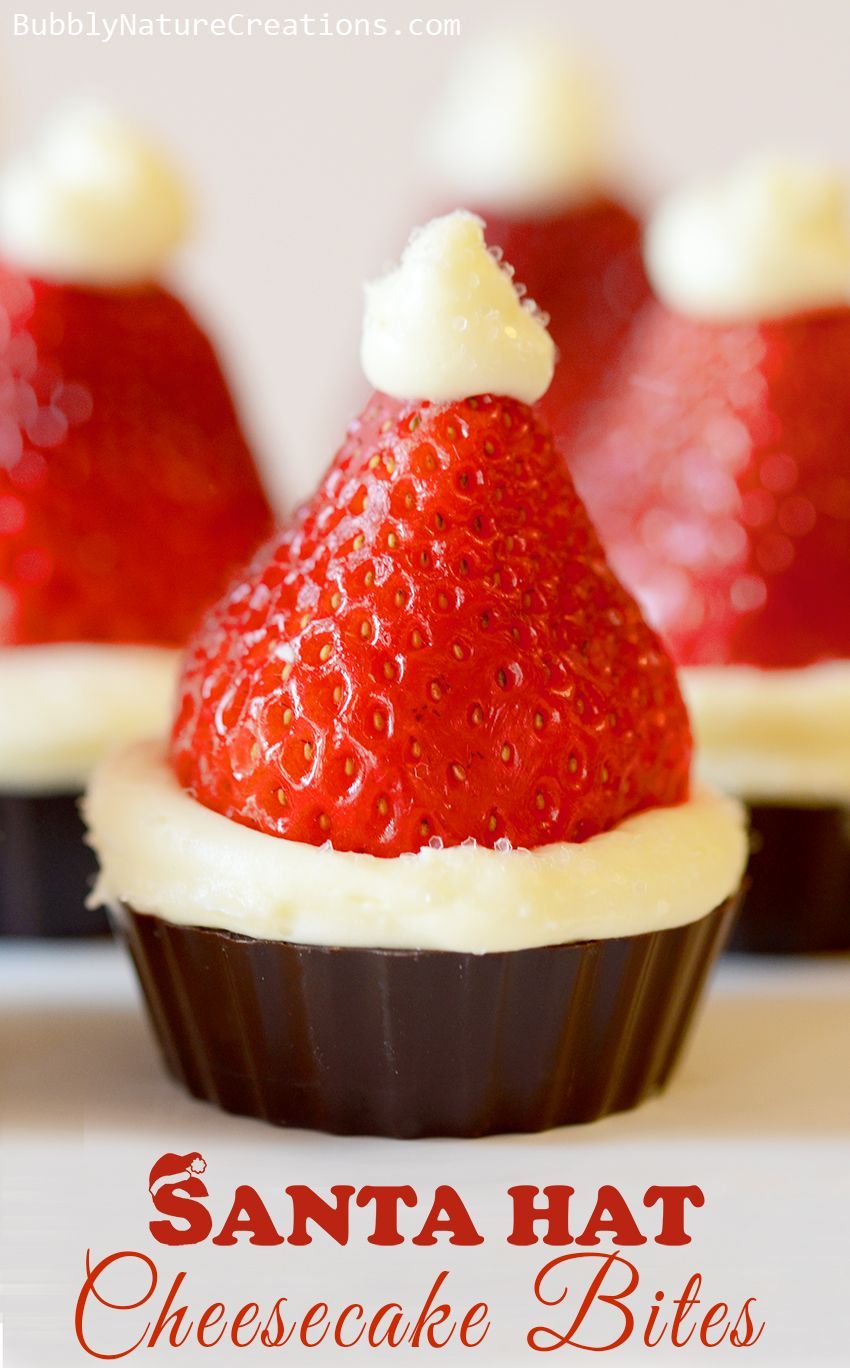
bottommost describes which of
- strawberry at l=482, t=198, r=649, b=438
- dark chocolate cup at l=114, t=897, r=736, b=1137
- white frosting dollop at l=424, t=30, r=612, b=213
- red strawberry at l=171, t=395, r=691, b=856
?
dark chocolate cup at l=114, t=897, r=736, b=1137

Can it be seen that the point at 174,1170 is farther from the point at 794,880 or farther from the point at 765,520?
the point at 765,520

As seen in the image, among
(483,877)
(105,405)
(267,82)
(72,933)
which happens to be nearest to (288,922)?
(483,877)

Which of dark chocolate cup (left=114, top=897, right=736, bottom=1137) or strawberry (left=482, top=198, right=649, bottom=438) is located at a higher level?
strawberry (left=482, top=198, right=649, bottom=438)

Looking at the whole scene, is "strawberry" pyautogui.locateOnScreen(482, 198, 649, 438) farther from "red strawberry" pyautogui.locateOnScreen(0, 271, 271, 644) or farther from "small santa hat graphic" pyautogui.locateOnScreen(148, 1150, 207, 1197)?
"small santa hat graphic" pyautogui.locateOnScreen(148, 1150, 207, 1197)

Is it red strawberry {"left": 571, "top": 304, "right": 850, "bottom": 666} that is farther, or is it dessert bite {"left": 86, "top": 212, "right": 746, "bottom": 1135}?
red strawberry {"left": 571, "top": 304, "right": 850, "bottom": 666}

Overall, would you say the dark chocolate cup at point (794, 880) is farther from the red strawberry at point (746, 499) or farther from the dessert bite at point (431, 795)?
the dessert bite at point (431, 795)

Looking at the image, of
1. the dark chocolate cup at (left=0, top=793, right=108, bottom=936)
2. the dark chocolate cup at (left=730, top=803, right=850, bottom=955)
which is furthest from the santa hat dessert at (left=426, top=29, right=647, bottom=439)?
the dark chocolate cup at (left=0, top=793, right=108, bottom=936)
